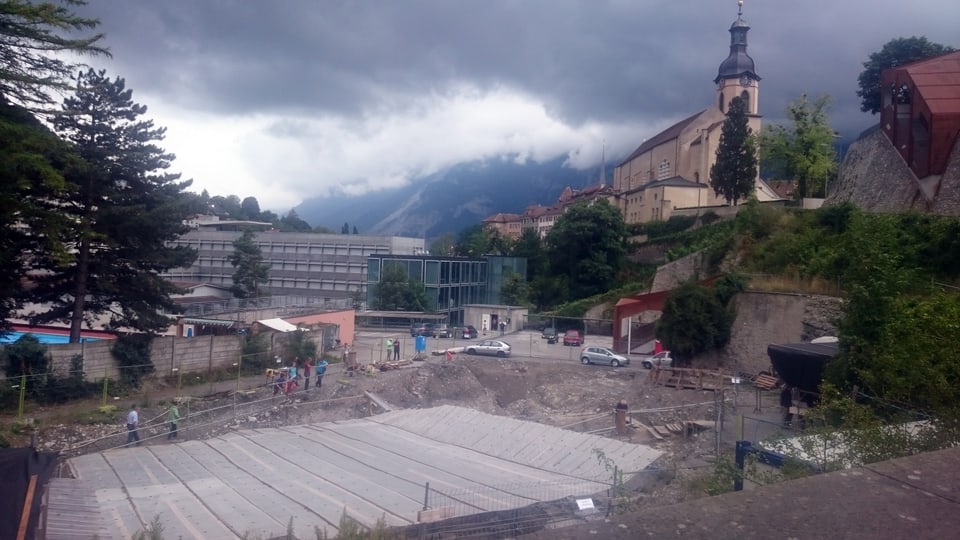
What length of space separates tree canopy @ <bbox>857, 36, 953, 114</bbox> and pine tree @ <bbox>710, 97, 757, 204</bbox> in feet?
20.4

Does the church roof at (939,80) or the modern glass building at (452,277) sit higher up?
the church roof at (939,80)

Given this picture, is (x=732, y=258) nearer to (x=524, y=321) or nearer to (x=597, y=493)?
(x=524, y=321)

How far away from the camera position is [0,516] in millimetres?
7059

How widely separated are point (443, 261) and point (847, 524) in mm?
38690

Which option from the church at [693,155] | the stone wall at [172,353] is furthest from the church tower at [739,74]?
the stone wall at [172,353]

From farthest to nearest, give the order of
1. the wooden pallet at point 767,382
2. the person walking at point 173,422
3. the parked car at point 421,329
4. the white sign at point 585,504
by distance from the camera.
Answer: the parked car at point 421,329
the wooden pallet at point 767,382
the person walking at point 173,422
the white sign at point 585,504

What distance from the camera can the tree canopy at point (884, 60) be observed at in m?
35.8

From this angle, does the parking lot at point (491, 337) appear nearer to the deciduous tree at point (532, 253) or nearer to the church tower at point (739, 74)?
the deciduous tree at point (532, 253)

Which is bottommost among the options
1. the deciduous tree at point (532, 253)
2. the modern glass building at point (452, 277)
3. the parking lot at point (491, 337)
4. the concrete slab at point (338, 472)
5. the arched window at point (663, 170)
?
the concrete slab at point (338, 472)

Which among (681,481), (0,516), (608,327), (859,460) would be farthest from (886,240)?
(608,327)

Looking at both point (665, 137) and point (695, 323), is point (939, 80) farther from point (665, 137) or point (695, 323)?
point (665, 137)

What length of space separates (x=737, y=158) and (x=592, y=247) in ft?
33.8

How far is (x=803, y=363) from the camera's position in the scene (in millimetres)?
16312

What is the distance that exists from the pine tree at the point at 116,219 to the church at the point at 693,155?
36720 mm
